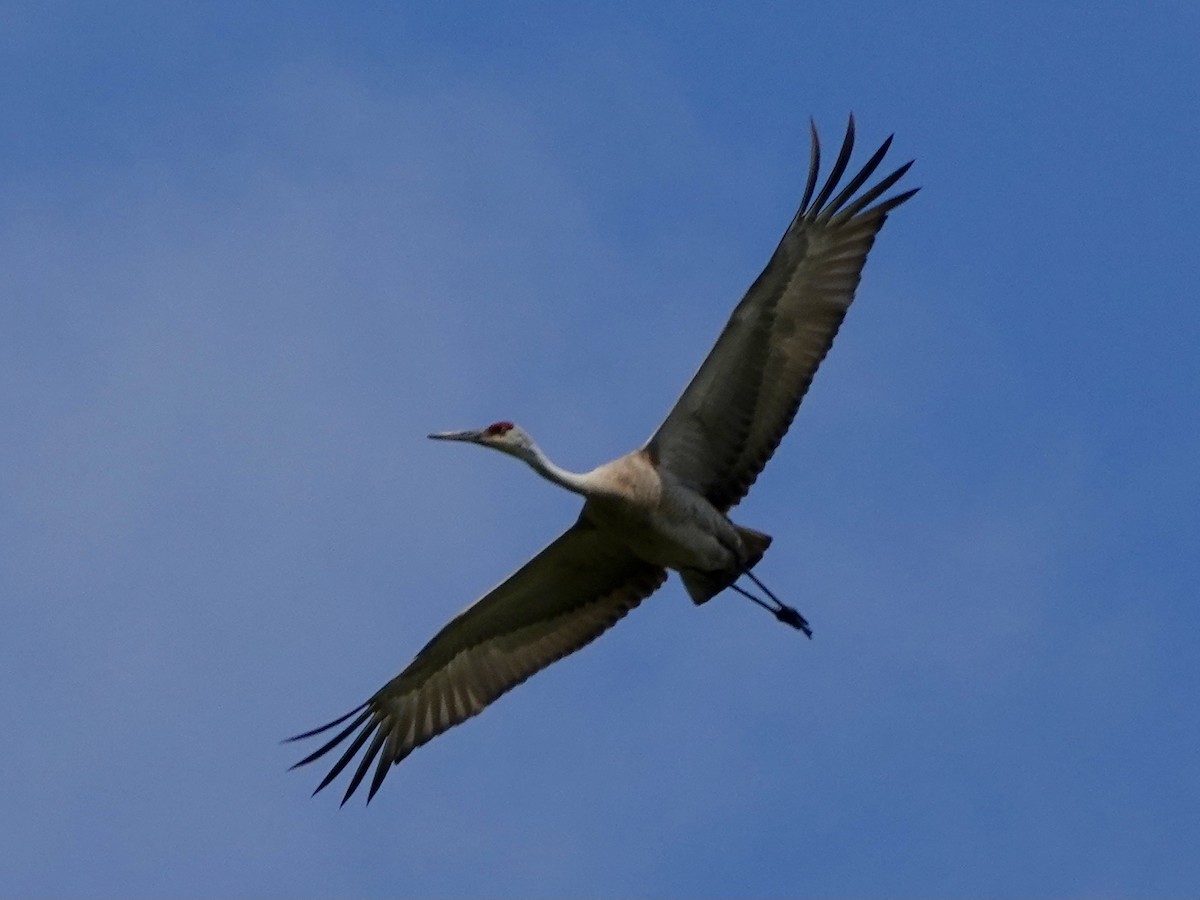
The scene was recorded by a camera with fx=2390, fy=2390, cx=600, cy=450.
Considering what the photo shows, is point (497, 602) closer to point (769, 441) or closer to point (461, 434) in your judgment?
point (461, 434)

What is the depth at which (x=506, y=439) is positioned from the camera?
16.6 meters

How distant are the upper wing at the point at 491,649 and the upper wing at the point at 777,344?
1009 mm

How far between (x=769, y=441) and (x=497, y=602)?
2.30 metres

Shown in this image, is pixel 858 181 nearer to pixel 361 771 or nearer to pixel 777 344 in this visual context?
pixel 777 344

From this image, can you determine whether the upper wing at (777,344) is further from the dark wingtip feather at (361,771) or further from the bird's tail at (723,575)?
the dark wingtip feather at (361,771)

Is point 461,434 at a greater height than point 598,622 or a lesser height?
greater

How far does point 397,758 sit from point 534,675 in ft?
3.85

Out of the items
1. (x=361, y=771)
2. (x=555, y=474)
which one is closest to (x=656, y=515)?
(x=555, y=474)

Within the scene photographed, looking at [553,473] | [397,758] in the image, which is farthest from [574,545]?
[397,758]

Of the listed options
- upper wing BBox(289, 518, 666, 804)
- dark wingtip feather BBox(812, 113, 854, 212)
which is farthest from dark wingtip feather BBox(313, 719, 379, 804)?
dark wingtip feather BBox(812, 113, 854, 212)

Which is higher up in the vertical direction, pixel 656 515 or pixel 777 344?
pixel 777 344

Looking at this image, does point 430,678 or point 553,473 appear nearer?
point 553,473

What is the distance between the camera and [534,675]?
17391 millimetres

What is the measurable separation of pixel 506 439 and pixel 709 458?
1.42 m
